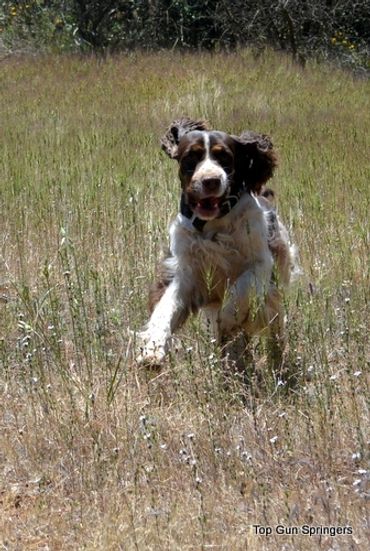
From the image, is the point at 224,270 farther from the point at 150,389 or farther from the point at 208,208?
the point at 150,389

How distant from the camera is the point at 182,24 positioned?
56.0 feet

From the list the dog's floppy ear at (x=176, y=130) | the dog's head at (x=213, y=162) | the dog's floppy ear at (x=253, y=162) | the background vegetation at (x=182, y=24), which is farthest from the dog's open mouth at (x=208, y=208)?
the background vegetation at (x=182, y=24)

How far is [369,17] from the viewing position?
1789 cm

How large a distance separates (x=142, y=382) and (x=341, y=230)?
208cm

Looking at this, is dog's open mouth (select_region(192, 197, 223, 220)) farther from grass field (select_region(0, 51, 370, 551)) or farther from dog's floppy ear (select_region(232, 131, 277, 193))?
grass field (select_region(0, 51, 370, 551))

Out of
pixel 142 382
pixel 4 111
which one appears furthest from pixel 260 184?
pixel 4 111

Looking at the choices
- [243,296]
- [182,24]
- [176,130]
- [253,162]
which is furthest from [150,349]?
[182,24]

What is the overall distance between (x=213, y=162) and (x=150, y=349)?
3.23 feet

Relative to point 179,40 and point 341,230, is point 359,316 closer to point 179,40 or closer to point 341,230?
point 341,230

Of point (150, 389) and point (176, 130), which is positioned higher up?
point (176, 130)

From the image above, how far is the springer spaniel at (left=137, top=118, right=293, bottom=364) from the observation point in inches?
186

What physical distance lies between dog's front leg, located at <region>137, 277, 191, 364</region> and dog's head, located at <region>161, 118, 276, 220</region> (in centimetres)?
37

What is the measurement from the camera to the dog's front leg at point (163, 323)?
4352 millimetres

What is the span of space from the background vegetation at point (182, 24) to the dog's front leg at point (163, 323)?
1166cm
